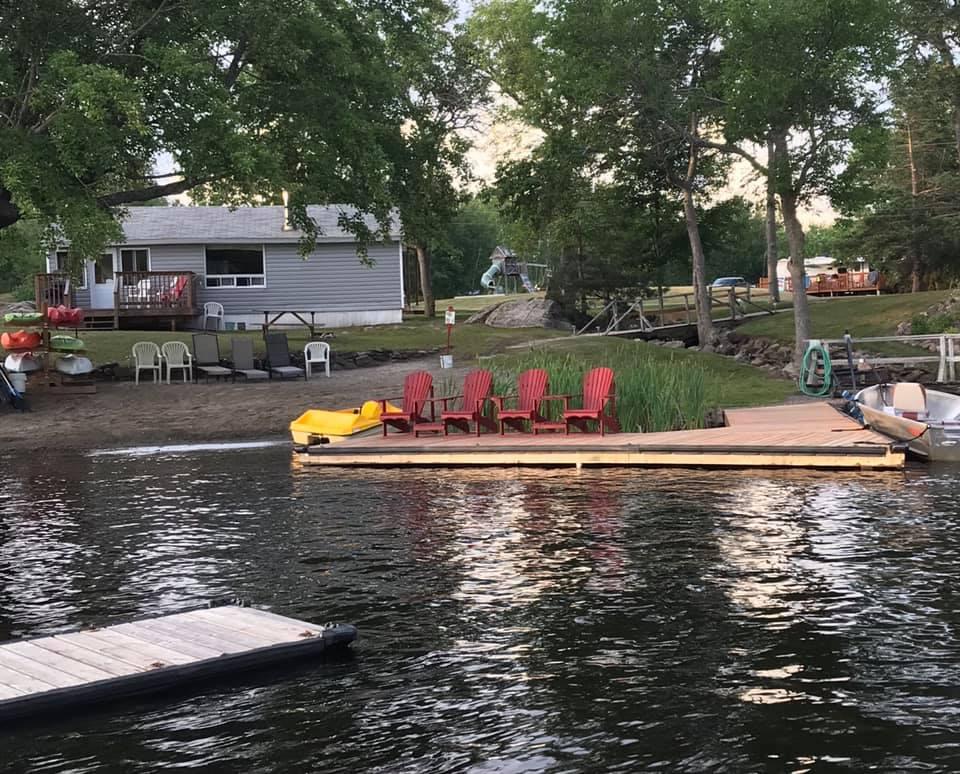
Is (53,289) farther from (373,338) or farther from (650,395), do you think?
(650,395)

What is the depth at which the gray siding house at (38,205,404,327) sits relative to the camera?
135 feet

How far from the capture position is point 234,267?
Answer: 42469 millimetres

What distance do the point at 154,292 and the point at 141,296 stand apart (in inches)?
17.7

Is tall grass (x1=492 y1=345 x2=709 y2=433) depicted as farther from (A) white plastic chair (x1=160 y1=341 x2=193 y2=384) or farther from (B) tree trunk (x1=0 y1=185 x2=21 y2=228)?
(B) tree trunk (x1=0 y1=185 x2=21 y2=228)

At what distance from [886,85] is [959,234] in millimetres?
15713

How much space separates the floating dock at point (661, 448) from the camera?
15.5 metres

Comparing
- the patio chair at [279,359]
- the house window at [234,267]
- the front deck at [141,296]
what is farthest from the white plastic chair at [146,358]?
the house window at [234,267]

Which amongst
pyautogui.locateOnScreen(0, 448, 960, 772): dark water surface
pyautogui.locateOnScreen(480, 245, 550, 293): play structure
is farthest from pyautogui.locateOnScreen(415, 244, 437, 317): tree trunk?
pyautogui.locateOnScreen(0, 448, 960, 772): dark water surface

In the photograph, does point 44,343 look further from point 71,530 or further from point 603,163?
point 603,163

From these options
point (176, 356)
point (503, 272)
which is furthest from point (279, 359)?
point (503, 272)

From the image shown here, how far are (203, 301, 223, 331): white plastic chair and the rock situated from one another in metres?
8.97

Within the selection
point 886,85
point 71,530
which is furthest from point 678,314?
point 71,530

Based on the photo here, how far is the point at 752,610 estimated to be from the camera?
857cm

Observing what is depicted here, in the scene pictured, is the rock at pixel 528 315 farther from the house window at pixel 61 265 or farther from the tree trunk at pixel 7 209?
the tree trunk at pixel 7 209
